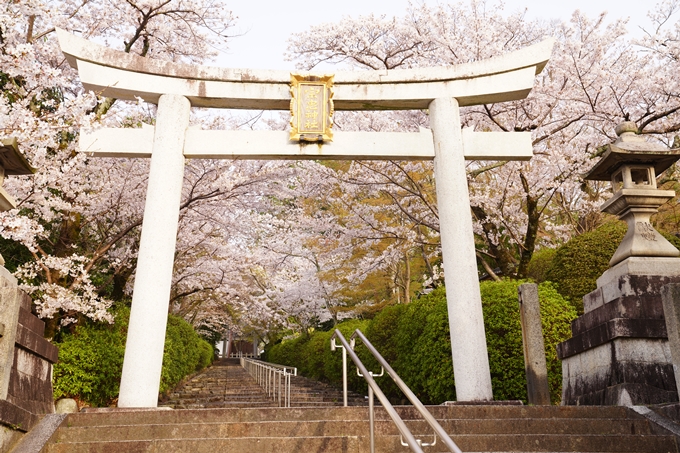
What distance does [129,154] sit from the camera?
25.1 feet

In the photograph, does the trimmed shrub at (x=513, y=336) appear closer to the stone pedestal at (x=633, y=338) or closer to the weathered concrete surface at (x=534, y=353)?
the weathered concrete surface at (x=534, y=353)

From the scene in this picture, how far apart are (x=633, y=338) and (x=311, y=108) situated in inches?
193

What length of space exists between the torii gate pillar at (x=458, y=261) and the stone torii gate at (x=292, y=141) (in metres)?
0.01

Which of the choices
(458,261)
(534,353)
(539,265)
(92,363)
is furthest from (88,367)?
(539,265)

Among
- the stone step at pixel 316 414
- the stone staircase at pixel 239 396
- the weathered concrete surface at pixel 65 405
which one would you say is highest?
the stone staircase at pixel 239 396

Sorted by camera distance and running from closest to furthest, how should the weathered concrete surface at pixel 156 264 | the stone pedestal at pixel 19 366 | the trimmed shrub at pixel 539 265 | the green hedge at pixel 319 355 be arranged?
the stone pedestal at pixel 19 366
the weathered concrete surface at pixel 156 264
the trimmed shrub at pixel 539 265
the green hedge at pixel 319 355

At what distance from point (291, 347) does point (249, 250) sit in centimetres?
699

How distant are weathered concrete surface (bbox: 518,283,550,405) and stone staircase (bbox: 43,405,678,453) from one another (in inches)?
65.0

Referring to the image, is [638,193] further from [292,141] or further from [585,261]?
[292,141]

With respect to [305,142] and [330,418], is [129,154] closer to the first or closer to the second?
[305,142]

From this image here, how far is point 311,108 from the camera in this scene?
25.9 ft

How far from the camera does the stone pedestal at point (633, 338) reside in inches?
218

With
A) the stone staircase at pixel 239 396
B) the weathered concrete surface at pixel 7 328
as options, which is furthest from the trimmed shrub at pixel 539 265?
the weathered concrete surface at pixel 7 328

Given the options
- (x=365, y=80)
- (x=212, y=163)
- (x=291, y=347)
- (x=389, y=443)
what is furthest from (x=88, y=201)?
(x=291, y=347)
